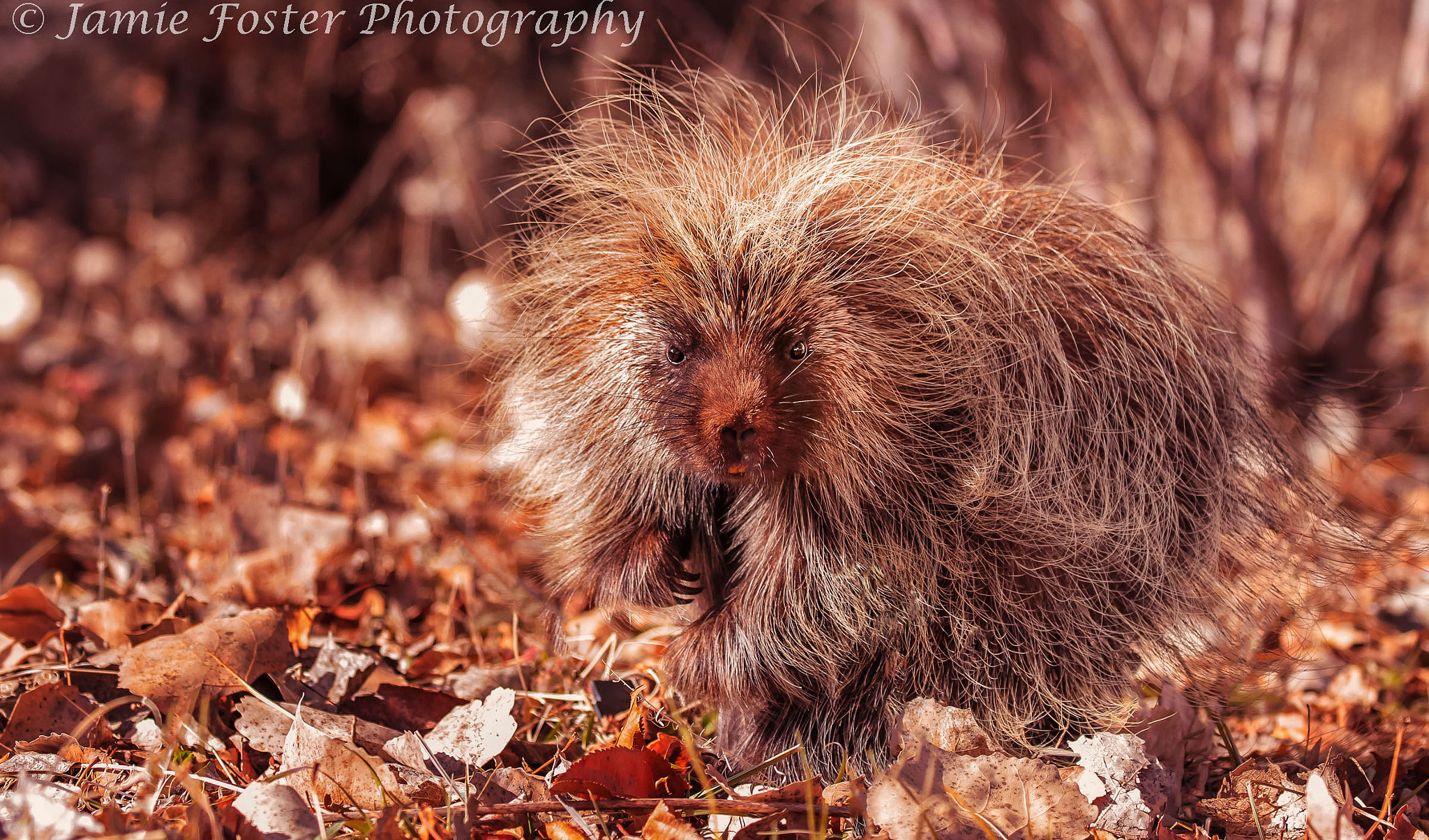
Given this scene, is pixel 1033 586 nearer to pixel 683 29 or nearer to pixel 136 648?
pixel 136 648

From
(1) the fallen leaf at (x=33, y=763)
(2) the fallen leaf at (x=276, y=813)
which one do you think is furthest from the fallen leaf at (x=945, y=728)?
(1) the fallen leaf at (x=33, y=763)

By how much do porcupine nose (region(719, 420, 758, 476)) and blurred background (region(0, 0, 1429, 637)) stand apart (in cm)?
111

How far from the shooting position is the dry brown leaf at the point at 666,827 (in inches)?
78.6

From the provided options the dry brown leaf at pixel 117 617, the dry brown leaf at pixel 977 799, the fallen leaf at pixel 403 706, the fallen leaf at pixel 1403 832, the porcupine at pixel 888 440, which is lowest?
the fallen leaf at pixel 403 706

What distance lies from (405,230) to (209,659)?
18.9ft

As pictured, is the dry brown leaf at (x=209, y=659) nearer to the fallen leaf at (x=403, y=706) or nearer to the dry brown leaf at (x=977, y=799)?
the fallen leaf at (x=403, y=706)

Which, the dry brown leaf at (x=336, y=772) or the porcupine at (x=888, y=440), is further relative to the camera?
the porcupine at (x=888, y=440)

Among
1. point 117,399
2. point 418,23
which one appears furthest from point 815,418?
point 418,23

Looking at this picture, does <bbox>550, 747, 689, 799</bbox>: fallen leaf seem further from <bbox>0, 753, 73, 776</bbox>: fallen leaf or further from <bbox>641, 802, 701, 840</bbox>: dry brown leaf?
<bbox>0, 753, 73, 776</bbox>: fallen leaf

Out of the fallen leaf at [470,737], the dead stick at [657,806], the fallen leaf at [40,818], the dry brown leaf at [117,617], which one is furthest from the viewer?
the dry brown leaf at [117,617]

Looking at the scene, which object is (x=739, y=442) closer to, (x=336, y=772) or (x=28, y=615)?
(x=336, y=772)

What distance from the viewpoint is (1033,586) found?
2.39 m

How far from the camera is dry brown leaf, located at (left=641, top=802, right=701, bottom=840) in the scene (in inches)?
78.6

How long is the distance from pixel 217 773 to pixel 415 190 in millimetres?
5629
